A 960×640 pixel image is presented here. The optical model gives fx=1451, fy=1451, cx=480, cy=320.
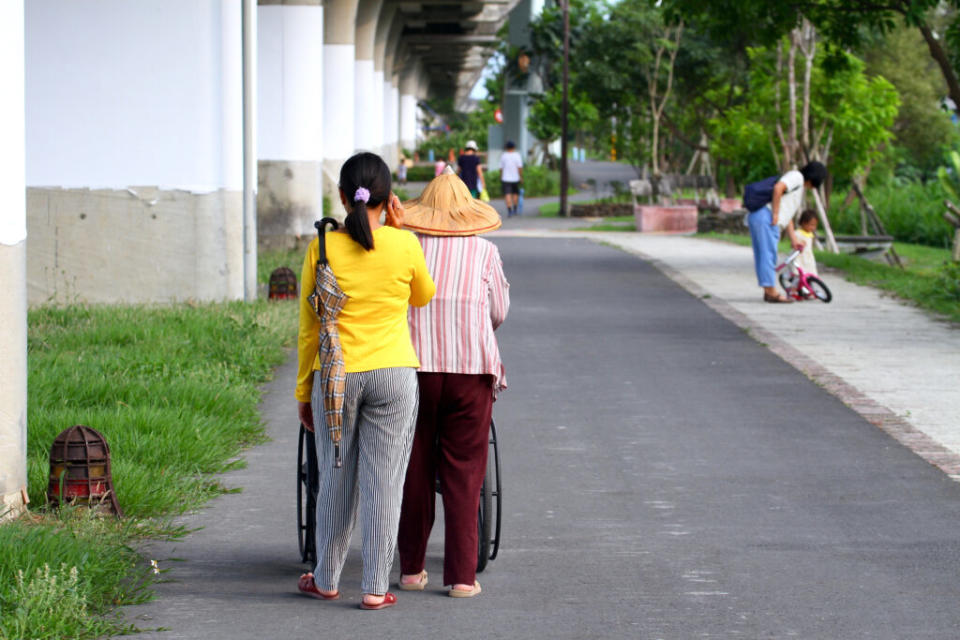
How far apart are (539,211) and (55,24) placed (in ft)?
83.8

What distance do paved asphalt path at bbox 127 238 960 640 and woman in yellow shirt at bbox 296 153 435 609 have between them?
31cm

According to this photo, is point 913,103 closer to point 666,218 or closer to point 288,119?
point 666,218

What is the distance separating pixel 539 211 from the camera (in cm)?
3909

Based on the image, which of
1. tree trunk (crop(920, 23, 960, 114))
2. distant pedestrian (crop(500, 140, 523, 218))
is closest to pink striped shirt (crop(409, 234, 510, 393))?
tree trunk (crop(920, 23, 960, 114))

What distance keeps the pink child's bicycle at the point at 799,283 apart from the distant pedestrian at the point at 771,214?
187 millimetres

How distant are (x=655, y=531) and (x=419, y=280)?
2049mm

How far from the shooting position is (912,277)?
63.1ft

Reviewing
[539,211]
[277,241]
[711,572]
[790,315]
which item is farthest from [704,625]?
[539,211]

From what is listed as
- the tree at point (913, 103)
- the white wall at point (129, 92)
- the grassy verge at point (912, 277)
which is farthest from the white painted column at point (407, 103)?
the white wall at point (129, 92)

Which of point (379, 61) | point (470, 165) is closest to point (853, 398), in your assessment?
point (470, 165)

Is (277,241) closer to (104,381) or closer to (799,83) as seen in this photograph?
(799,83)

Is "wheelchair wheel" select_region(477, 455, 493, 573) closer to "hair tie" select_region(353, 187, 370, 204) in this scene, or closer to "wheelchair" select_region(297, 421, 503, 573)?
"wheelchair" select_region(297, 421, 503, 573)

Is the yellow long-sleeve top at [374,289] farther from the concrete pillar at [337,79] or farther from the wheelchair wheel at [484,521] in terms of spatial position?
the concrete pillar at [337,79]

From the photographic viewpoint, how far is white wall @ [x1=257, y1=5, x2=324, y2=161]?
21406mm
